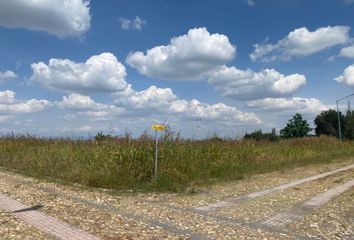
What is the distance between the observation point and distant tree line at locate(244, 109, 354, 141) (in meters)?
47.7

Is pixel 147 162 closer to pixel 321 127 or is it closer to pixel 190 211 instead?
pixel 190 211

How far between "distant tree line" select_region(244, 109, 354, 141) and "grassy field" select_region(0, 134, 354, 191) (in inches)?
837

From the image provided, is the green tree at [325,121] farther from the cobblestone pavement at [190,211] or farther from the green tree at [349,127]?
A: the cobblestone pavement at [190,211]

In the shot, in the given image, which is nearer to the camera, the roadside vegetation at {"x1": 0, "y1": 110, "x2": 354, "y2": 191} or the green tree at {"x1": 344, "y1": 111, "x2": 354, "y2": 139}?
the roadside vegetation at {"x1": 0, "y1": 110, "x2": 354, "y2": 191}

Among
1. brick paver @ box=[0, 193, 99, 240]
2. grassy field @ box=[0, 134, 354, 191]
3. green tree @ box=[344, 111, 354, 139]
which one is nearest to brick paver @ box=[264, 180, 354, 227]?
brick paver @ box=[0, 193, 99, 240]

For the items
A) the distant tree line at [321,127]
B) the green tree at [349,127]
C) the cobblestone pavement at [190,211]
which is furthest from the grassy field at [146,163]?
the green tree at [349,127]

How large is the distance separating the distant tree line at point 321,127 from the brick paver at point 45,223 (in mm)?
31281

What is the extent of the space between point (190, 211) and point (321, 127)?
208 ft

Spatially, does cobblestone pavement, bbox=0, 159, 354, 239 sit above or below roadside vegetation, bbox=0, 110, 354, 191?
below

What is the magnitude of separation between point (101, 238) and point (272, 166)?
12.0m

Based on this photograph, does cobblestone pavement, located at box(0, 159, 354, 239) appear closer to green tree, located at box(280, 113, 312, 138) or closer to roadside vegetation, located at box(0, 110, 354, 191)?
roadside vegetation, located at box(0, 110, 354, 191)

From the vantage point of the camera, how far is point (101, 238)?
628cm

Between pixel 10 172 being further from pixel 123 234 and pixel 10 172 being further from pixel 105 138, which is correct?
pixel 123 234

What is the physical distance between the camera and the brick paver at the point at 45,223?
6.39m
